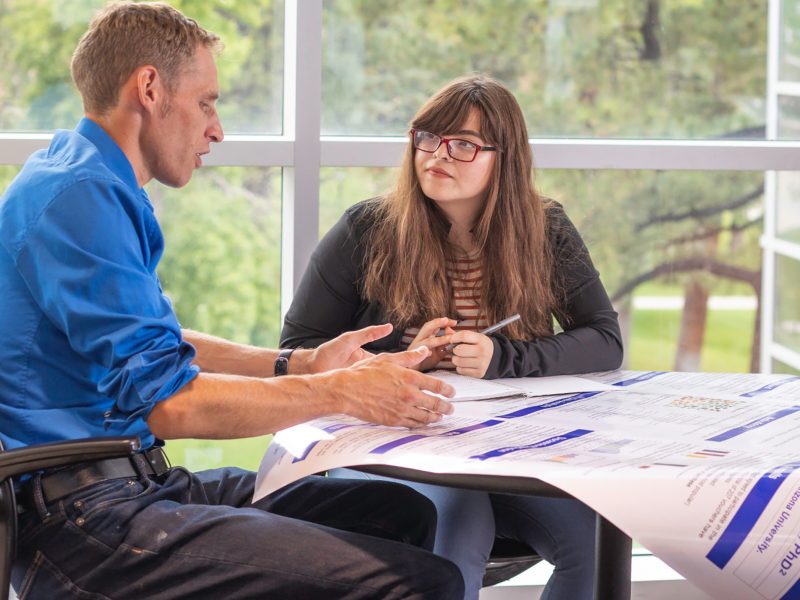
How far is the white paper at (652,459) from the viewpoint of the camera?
144 cm

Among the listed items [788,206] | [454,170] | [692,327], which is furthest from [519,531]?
[788,206]

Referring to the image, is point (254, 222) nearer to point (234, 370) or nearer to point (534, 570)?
point (234, 370)

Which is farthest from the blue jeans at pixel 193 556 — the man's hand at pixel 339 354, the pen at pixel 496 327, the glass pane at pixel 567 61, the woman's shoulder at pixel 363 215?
the glass pane at pixel 567 61

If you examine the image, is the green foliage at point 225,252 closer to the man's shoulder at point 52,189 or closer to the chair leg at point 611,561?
the man's shoulder at point 52,189

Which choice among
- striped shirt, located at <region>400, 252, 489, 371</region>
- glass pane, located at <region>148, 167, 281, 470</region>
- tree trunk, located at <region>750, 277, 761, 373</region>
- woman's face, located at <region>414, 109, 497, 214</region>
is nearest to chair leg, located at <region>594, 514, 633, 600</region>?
striped shirt, located at <region>400, 252, 489, 371</region>

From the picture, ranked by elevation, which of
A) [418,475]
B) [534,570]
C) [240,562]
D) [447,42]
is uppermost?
[447,42]

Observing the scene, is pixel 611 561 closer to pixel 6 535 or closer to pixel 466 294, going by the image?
pixel 466 294

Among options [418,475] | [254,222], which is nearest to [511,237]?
[254,222]

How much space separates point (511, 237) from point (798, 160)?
1128 millimetres

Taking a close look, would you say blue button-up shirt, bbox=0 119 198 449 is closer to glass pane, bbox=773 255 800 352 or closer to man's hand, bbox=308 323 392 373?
man's hand, bbox=308 323 392 373

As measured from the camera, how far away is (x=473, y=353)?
86.5 inches

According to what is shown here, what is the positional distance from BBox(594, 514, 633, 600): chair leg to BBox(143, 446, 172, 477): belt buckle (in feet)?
2.52

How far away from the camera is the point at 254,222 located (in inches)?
118

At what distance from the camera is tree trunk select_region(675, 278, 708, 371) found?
3.31 metres
